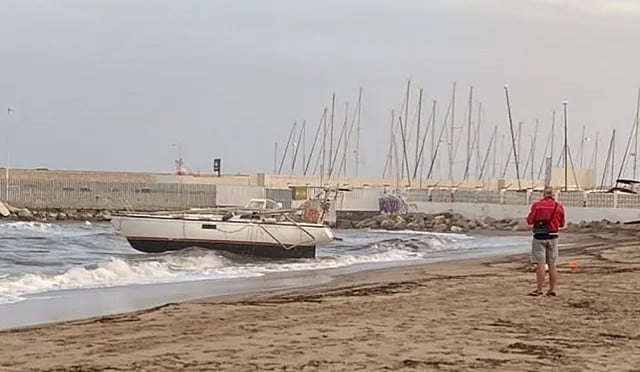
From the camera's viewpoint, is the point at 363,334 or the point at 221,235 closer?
the point at 363,334

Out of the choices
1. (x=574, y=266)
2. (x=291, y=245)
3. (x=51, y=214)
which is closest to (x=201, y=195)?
(x=51, y=214)

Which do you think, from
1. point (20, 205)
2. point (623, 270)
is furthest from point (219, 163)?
point (623, 270)

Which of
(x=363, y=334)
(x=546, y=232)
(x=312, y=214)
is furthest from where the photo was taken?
(x=312, y=214)

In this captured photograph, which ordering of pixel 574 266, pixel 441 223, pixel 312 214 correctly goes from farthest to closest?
pixel 441 223 < pixel 312 214 < pixel 574 266

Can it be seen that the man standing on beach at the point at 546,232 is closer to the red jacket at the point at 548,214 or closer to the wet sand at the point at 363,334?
the red jacket at the point at 548,214

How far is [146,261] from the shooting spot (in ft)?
94.4

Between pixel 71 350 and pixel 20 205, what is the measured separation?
7511cm

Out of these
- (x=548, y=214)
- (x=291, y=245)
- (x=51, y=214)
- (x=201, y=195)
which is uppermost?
(x=548, y=214)

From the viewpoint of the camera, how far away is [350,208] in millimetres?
74438

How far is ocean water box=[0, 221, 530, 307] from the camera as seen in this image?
2266 centimetres

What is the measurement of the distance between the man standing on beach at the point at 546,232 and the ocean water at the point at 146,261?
9.00 meters

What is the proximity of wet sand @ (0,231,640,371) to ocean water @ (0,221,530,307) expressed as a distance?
5.67 meters

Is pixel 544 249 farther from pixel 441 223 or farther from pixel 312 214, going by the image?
pixel 441 223

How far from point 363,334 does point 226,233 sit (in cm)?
2124
